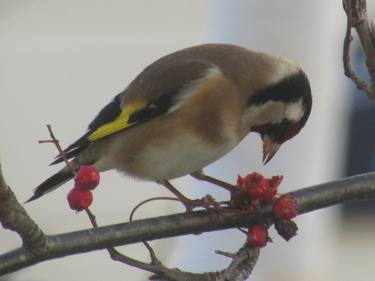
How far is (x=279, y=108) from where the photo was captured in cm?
403

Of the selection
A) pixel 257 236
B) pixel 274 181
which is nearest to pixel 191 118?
pixel 274 181

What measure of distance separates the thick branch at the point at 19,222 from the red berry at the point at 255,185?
0.62 meters

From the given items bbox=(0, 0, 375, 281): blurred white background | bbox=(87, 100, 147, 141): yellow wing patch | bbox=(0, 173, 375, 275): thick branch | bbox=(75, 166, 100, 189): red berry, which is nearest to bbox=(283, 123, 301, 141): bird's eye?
bbox=(87, 100, 147, 141): yellow wing patch

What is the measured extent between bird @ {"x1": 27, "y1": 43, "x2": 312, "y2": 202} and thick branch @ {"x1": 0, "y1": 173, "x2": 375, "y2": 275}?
2.55 feet

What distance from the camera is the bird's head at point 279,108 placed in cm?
401

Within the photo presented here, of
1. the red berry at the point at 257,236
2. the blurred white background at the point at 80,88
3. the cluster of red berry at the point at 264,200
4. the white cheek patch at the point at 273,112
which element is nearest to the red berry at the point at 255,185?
the cluster of red berry at the point at 264,200

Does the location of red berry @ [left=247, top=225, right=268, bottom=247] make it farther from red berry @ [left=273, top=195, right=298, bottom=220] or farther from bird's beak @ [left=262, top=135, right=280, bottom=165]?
bird's beak @ [left=262, top=135, right=280, bottom=165]

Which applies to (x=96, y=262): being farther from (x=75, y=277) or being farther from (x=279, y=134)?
(x=279, y=134)

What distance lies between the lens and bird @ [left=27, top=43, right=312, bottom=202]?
392 centimetres

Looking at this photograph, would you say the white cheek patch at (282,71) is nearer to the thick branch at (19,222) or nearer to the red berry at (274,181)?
the red berry at (274,181)

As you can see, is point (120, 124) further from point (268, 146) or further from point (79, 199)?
point (79, 199)

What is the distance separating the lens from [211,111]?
397 centimetres

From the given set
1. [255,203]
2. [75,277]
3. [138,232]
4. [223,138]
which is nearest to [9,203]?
[138,232]

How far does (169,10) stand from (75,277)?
2290mm
